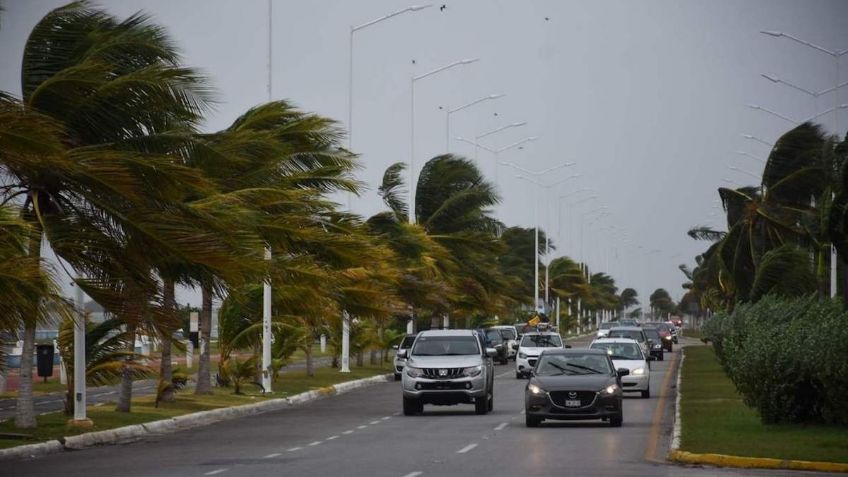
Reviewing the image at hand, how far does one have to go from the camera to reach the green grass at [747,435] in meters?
22.1

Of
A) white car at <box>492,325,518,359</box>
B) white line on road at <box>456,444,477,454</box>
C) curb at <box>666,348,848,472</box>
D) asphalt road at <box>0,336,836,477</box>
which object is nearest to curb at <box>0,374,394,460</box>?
asphalt road at <box>0,336,836,477</box>

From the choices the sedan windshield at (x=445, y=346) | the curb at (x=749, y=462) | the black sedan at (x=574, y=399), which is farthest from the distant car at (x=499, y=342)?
the curb at (x=749, y=462)

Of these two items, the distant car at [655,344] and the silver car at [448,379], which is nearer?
the silver car at [448,379]

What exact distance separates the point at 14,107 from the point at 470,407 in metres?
19.2

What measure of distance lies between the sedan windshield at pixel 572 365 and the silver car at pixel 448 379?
10.7 feet

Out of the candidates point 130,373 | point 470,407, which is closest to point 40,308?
point 130,373

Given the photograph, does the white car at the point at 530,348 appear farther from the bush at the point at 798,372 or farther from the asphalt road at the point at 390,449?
the bush at the point at 798,372

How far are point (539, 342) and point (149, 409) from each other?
25000mm

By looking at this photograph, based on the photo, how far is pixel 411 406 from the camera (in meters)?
35.6

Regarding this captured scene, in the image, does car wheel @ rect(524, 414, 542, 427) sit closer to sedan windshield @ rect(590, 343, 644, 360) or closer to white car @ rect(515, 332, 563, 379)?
sedan windshield @ rect(590, 343, 644, 360)

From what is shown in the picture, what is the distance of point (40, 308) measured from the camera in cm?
2244

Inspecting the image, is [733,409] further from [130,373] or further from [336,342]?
[336,342]

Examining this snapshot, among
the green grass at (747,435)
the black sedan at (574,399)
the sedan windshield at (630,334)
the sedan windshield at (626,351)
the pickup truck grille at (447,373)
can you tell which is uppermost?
the sedan windshield at (630,334)

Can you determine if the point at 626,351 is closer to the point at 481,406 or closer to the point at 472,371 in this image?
the point at 481,406
